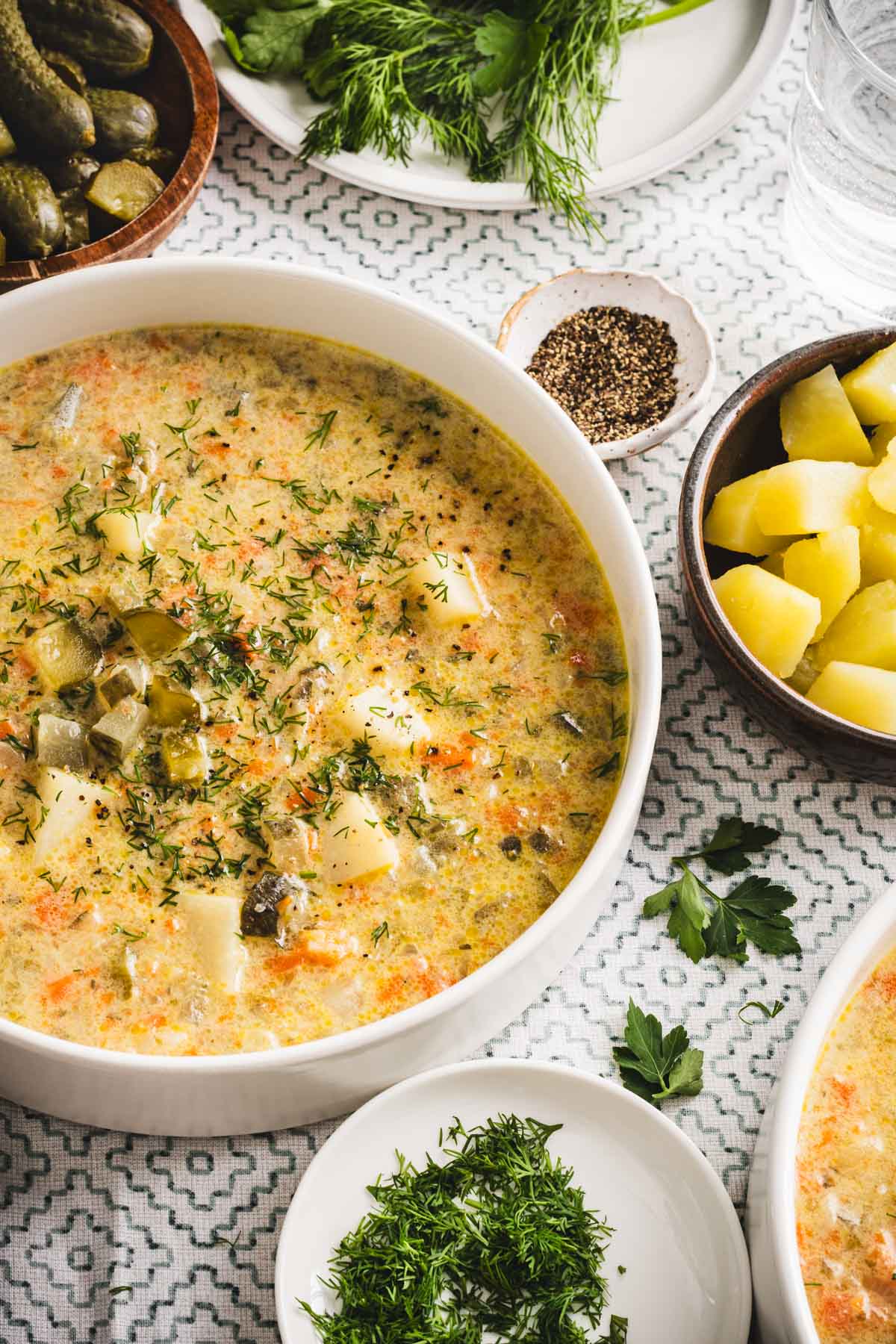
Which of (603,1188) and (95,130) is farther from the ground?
(95,130)

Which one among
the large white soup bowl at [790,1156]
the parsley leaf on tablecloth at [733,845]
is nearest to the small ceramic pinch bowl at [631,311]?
the parsley leaf on tablecloth at [733,845]

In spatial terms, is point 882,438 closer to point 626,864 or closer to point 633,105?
point 626,864

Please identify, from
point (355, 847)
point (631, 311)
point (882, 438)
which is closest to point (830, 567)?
point (882, 438)

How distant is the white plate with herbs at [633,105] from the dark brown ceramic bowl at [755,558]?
2.31 feet

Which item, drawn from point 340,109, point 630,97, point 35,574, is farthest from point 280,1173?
point 630,97

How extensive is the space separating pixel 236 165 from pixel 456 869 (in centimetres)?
170

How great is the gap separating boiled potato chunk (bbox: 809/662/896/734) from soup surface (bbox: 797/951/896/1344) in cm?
38

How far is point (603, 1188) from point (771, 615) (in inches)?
37.7

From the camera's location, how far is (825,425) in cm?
246

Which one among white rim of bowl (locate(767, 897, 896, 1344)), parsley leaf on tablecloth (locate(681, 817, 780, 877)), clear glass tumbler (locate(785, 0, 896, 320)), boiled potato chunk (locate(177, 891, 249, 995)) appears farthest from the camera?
clear glass tumbler (locate(785, 0, 896, 320))

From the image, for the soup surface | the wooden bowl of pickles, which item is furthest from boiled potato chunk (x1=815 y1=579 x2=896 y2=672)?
the wooden bowl of pickles

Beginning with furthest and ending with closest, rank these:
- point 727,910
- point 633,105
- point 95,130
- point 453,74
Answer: point 633,105, point 453,74, point 95,130, point 727,910

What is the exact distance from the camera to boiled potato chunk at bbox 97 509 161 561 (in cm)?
236

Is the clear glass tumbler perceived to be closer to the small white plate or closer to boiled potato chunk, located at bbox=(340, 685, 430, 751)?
boiled potato chunk, located at bbox=(340, 685, 430, 751)
